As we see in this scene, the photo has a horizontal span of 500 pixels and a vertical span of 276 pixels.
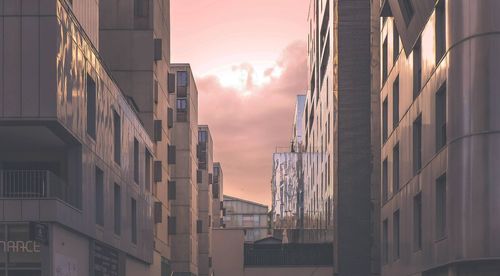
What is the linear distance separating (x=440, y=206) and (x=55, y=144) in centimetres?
1306

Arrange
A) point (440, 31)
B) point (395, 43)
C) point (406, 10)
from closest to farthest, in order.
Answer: point (440, 31), point (406, 10), point (395, 43)

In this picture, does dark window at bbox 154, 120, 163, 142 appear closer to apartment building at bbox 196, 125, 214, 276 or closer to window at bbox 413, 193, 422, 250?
window at bbox 413, 193, 422, 250

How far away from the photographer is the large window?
31.8 m

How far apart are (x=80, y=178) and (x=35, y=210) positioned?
154 inches

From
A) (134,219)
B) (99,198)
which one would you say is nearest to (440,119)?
(99,198)

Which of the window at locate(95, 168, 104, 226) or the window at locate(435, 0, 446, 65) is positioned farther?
the window at locate(95, 168, 104, 226)

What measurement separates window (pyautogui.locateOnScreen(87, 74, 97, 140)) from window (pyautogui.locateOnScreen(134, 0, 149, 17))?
19333 millimetres

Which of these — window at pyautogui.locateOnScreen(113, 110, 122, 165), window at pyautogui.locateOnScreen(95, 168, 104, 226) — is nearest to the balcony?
window at pyautogui.locateOnScreen(95, 168, 104, 226)

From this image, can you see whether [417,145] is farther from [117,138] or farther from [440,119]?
[117,138]

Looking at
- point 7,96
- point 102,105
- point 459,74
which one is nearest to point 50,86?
point 7,96

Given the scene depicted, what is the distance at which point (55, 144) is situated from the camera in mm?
30703

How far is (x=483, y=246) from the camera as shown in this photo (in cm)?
2623

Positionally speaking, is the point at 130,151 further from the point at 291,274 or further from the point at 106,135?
the point at 291,274

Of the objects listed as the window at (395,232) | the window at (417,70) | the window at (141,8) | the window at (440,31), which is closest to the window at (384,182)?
the window at (395,232)
